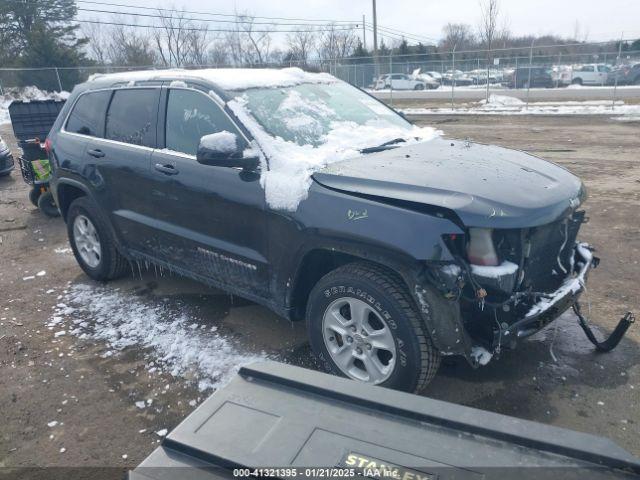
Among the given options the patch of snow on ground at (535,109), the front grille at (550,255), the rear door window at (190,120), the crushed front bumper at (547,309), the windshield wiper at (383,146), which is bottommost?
the patch of snow on ground at (535,109)

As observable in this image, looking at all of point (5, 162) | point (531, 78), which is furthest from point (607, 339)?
point (531, 78)

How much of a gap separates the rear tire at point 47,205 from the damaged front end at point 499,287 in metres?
6.79

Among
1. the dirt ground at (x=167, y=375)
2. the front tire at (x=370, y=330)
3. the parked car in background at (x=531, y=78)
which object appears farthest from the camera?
the parked car in background at (x=531, y=78)

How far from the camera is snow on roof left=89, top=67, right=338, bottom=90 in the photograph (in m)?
3.79

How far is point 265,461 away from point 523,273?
6.33 ft

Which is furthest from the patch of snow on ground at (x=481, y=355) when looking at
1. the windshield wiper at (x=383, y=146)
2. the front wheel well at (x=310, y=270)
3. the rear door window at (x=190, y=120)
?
the rear door window at (x=190, y=120)

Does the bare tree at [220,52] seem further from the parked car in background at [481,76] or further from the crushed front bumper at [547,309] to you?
the crushed front bumper at [547,309]

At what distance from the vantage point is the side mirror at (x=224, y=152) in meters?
3.21

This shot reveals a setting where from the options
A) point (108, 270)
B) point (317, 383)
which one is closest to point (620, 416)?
point (317, 383)

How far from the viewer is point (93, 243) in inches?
197

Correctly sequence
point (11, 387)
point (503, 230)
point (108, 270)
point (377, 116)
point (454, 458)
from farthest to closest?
1. point (108, 270)
2. point (377, 116)
3. point (11, 387)
4. point (503, 230)
5. point (454, 458)

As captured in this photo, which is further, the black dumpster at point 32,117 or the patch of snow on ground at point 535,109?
the patch of snow on ground at point 535,109

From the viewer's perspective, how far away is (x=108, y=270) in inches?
196

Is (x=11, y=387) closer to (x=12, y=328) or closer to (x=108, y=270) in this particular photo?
(x=12, y=328)
